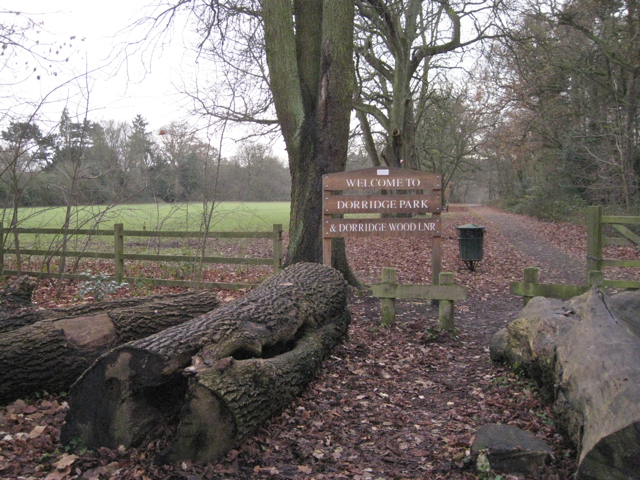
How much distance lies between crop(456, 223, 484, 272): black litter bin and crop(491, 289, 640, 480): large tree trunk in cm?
653

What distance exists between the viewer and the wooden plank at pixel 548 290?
6422 mm

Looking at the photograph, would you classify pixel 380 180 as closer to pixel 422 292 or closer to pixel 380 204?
pixel 380 204

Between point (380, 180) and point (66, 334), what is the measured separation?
4907 millimetres

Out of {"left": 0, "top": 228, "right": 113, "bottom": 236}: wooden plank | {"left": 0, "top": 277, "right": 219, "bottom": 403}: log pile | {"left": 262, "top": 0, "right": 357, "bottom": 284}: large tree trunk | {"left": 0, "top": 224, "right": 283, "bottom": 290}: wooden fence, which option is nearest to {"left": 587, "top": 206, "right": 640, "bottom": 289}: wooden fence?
{"left": 262, "top": 0, "right": 357, "bottom": 284}: large tree trunk

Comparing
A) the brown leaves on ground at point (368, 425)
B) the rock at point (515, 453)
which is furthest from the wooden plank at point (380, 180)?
the rock at point (515, 453)

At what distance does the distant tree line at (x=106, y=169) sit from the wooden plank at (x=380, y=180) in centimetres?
196

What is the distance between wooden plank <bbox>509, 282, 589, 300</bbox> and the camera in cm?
642

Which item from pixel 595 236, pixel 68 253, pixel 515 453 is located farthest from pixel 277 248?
pixel 515 453

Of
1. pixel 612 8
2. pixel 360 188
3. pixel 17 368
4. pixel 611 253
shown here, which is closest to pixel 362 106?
pixel 612 8

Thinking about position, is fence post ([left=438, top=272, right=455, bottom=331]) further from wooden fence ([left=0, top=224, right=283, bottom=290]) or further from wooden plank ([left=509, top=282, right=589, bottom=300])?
wooden fence ([left=0, top=224, right=283, bottom=290])

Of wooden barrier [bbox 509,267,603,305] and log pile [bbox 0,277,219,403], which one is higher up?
wooden barrier [bbox 509,267,603,305]

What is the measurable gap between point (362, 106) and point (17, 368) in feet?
60.1

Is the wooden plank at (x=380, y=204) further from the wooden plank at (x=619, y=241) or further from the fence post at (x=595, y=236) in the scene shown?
the wooden plank at (x=619, y=241)

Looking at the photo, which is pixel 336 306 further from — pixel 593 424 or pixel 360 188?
pixel 593 424
